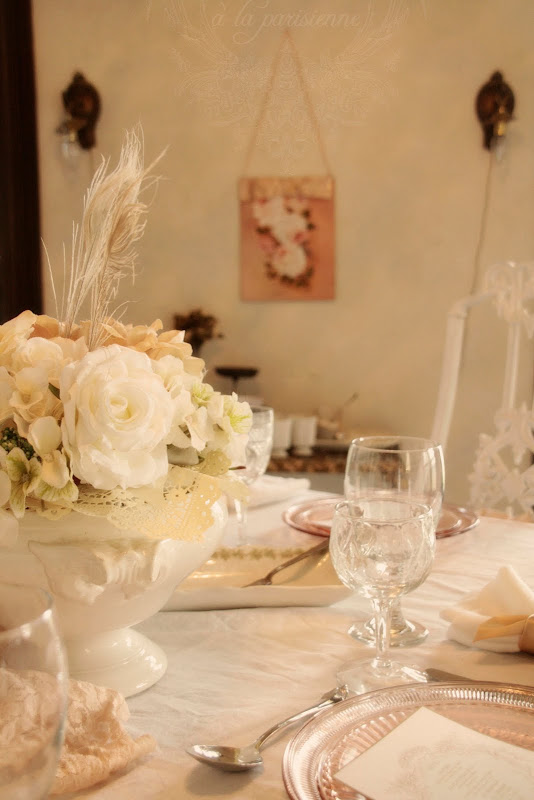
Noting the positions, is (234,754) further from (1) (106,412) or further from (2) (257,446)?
(2) (257,446)

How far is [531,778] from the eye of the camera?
560 millimetres

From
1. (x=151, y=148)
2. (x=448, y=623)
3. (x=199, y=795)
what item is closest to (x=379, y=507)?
(x=448, y=623)

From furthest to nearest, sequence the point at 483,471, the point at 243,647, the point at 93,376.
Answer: the point at 483,471 → the point at 243,647 → the point at 93,376

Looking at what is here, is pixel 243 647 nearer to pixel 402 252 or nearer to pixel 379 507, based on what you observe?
pixel 379 507

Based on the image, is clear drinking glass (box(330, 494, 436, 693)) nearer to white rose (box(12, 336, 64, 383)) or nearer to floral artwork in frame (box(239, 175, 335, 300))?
white rose (box(12, 336, 64, 383))

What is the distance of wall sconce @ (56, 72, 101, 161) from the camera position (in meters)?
3.62

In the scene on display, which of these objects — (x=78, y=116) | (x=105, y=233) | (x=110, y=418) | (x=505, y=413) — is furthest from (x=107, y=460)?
(x=78, y=116)

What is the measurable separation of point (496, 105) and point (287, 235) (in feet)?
3.53

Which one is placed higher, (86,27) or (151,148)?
(86,27)

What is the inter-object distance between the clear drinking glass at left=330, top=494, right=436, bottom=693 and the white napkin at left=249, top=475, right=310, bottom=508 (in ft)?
2.23

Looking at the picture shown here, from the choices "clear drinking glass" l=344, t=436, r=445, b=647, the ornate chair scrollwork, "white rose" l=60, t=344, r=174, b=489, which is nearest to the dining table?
"clear drinking glass" l=344, t=436, r=445, b=647

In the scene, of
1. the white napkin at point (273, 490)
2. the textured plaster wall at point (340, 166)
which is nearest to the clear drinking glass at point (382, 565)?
the white napkin at point (273, 490)

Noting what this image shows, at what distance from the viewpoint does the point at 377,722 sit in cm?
65

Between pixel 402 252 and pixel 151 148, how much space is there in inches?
51.4
